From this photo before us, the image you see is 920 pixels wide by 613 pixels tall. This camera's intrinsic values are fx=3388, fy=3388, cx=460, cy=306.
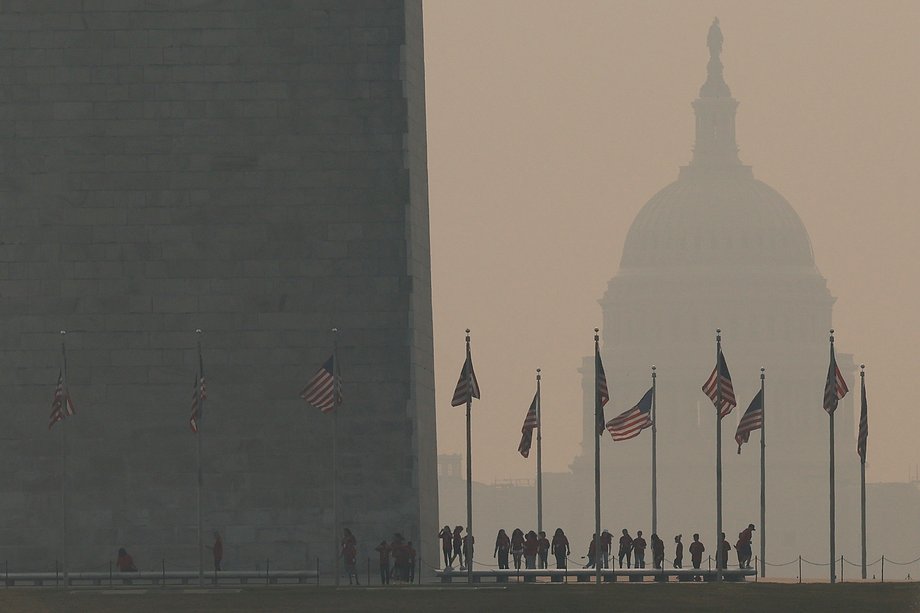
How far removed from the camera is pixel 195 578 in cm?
8456

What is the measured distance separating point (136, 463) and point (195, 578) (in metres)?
4.51

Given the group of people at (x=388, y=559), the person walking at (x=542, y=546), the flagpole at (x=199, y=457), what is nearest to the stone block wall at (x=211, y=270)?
the flagpole at (x=199, y=457)

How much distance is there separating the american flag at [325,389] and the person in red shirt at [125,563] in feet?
24.4

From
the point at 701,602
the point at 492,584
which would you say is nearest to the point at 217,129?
the point at 492,584

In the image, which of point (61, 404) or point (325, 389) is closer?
point (325, 389)

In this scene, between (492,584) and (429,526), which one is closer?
(492,584)

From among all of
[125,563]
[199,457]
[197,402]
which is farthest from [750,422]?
[125,563]

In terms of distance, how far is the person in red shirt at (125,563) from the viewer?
85.2m

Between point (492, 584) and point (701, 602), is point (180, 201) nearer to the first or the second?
point (492, 584)

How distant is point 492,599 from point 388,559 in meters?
11.6

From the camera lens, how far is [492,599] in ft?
237

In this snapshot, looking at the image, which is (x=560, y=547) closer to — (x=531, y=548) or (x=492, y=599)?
(x=531, y=548)

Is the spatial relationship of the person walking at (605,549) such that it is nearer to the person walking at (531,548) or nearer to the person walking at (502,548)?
the person walking at (531,548)

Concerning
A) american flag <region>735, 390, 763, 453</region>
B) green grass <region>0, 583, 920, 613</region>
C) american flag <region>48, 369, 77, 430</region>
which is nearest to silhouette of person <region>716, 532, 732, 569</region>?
green grass <region>0, 583, 920, 613</region>
